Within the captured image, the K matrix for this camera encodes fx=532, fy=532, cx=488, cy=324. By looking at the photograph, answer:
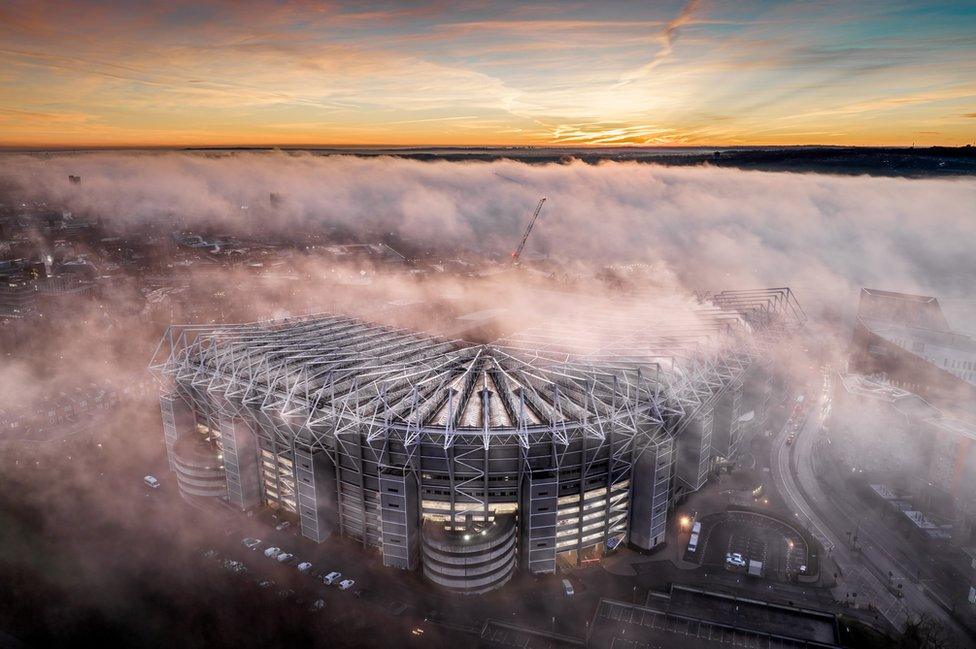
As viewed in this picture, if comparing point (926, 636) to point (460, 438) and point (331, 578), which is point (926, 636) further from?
point (331, 578)

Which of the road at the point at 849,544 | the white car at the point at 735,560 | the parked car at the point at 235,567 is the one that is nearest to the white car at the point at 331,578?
the parked car at the point at 235,567

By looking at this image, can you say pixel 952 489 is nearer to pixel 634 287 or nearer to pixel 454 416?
pixel 454 416

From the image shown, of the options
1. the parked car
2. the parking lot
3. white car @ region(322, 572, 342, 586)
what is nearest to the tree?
the parking lot

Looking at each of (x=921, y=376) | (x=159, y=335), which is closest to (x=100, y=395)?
(x=159, y=335)

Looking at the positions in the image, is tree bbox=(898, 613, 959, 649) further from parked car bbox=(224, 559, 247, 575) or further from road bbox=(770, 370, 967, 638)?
parked car bbox=(224, 559, 247, 575)

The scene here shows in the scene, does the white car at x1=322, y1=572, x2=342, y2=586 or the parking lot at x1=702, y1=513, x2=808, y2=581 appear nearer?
the white car at x1=322, y1=572, x2=342, y2=586
